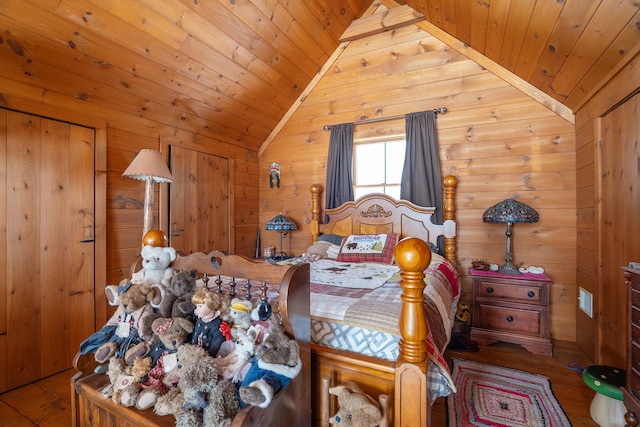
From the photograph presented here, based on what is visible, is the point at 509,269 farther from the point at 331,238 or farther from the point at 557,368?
the point at 331,238

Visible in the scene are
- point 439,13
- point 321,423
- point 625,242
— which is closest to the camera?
point 321,423

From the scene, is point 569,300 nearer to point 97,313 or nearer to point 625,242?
point 625,242

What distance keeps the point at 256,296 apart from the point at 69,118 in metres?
2.04

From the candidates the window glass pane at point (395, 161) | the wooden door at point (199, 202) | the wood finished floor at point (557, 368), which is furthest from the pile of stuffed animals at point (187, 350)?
the window glass pane at point (395, 161)

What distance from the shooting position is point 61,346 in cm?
214

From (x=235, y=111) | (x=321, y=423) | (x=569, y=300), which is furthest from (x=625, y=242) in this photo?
(x=235, y=111)

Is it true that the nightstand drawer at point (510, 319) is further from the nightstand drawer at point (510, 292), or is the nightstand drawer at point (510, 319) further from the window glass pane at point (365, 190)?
the window glass pane at point (365, 190)

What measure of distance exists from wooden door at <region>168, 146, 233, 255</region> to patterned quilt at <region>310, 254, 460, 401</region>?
6.38 ft

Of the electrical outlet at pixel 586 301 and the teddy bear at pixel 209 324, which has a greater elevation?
the teddy bear at pixel 209 324

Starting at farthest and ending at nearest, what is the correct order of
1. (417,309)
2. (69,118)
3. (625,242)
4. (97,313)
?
(97,313) → (69,118) → (625,242) → (417,309)

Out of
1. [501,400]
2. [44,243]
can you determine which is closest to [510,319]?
[501,400]

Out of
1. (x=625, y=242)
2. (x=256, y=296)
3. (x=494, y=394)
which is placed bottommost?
(x=494, y=394)

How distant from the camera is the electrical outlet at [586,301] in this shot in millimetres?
2174

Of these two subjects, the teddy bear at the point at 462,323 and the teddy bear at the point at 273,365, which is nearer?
the teddy bear at the point at 273,365
